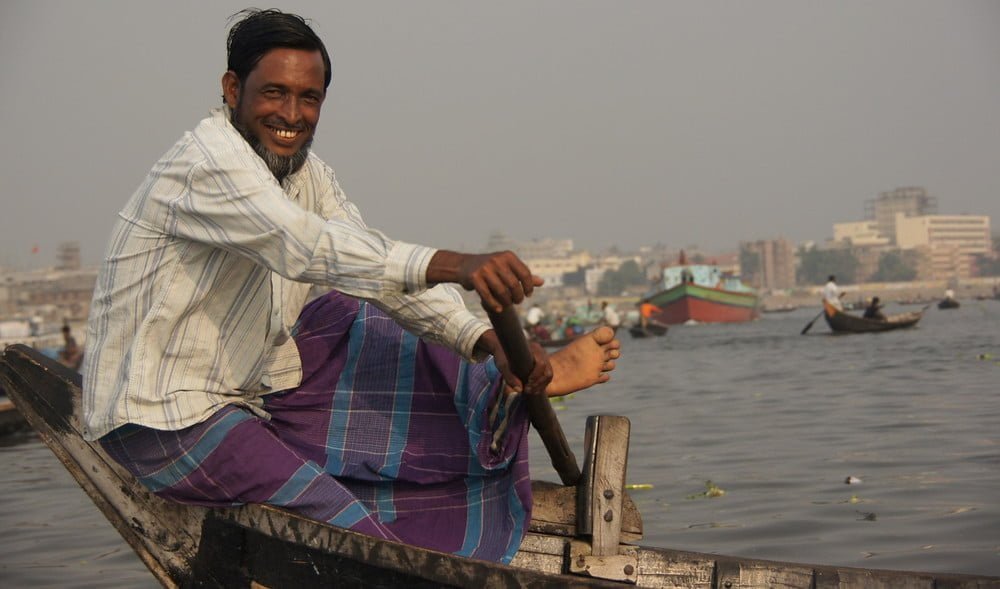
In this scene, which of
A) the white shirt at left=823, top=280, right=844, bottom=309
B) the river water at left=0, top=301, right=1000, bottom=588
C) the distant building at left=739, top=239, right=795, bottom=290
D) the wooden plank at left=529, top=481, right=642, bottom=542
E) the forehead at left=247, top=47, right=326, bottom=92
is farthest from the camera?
the distant building at left=739, top=239, right=795, bottom=290

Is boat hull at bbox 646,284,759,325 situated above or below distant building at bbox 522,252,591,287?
above

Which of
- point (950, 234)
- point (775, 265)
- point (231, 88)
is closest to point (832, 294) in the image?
point (231, 88)

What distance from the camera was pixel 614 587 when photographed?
195 centimetres

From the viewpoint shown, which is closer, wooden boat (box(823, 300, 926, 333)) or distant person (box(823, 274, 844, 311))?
wooden boat (box(823, 300, 926, 333))

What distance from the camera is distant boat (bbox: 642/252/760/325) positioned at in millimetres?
47219

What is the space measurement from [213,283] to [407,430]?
2.21 ft

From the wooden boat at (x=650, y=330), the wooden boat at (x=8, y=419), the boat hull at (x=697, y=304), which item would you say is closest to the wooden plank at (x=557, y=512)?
the wooden boat at (x=8, y=419)

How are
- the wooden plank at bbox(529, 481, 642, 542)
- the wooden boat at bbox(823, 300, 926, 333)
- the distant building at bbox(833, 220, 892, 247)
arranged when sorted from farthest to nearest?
the distant building at bbox(833, 220, 892, 247) → the wooden boat at bbox(823, 300, 926, 333) → the wooden plank at bbox(529, 481, 642, 542)

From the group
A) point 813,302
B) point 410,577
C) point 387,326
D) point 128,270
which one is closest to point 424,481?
point 387,326

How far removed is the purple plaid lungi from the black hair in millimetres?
717

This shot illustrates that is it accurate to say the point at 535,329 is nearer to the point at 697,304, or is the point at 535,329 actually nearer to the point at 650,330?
the point at 650,330

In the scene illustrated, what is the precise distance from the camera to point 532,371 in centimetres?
251

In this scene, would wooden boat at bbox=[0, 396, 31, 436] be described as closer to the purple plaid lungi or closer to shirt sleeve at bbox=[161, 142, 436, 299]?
the purple plaid lungi

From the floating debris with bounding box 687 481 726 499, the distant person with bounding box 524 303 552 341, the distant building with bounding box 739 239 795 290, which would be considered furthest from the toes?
the distant building with bounding box 739 239 795 290
